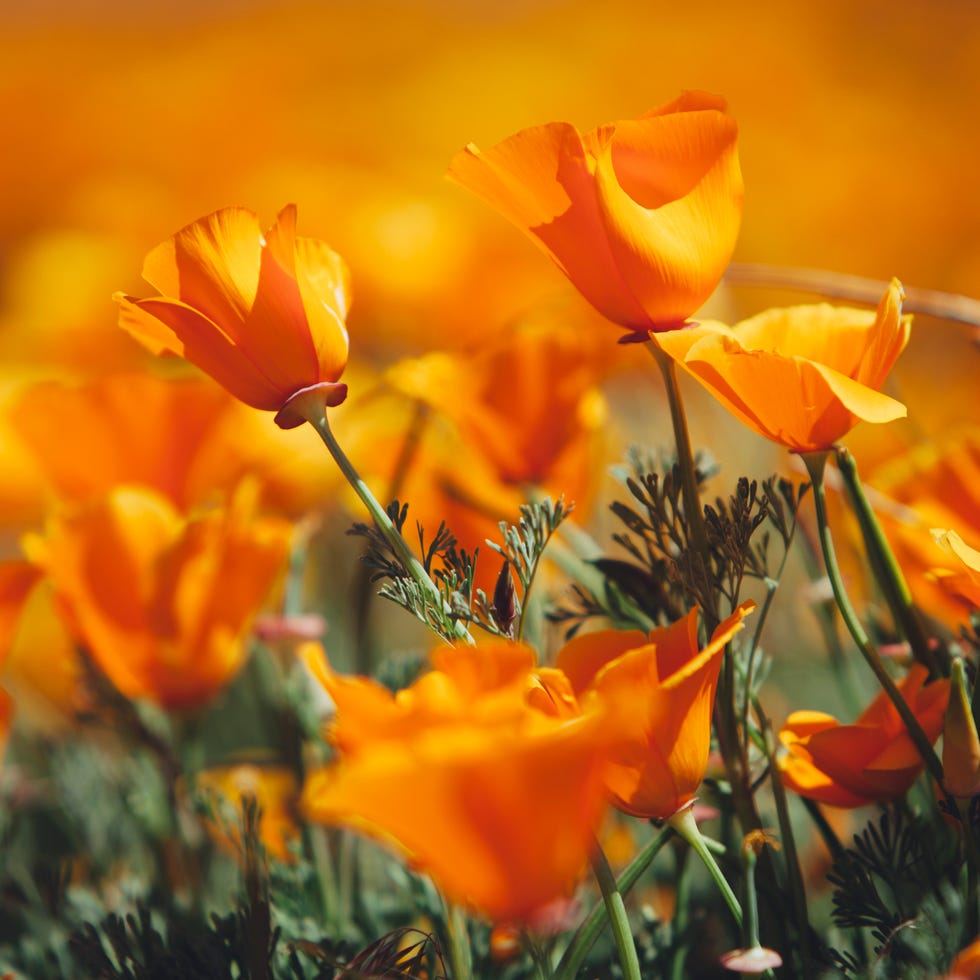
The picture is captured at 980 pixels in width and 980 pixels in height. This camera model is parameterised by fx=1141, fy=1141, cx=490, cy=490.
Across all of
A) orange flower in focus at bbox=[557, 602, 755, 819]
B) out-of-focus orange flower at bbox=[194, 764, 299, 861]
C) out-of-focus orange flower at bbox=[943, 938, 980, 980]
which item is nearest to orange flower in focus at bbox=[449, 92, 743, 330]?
orange flower in focus at bbox=[557, 602, 755, 819]

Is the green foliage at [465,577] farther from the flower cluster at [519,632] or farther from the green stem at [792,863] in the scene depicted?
the green stem at [792,863]

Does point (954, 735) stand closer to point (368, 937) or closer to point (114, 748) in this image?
point (368, 937)

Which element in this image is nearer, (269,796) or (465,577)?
(465,577)

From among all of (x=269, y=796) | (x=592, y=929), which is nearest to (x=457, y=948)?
(x=592, y=929)

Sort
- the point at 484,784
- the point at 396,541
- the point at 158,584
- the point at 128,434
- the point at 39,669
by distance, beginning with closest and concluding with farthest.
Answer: the point at 484,784 → the point at 396,541 → the point at 158,584 → the point at 128,434 → the point at 39,669


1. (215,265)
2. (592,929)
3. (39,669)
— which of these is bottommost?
(39,669)

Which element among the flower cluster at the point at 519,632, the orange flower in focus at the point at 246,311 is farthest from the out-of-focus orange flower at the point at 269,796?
the orange flower in focus at the point at 246,311

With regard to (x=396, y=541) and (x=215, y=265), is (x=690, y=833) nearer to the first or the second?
(x=396, y=541)
